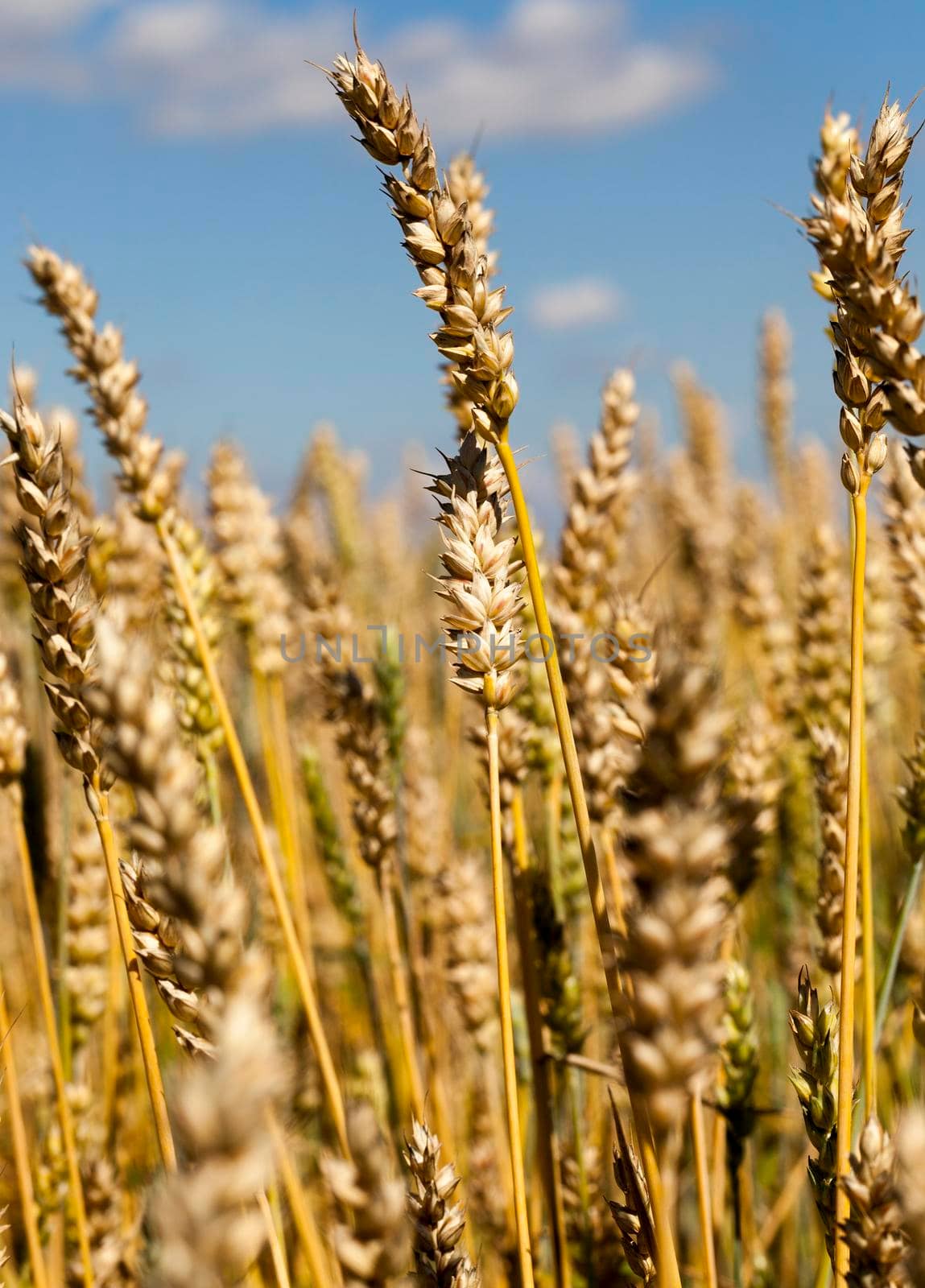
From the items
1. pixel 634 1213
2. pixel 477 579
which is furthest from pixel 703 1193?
pixel 477 579

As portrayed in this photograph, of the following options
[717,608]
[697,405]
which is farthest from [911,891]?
[697,405]

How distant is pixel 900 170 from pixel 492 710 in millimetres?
652

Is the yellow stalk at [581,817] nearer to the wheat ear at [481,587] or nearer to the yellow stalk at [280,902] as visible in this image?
the wheat ear at [481,587]

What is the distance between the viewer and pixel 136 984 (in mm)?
971

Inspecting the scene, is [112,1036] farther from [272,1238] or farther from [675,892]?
[675,892]

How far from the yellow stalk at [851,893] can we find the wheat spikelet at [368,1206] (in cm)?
42

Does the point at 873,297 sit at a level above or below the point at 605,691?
above

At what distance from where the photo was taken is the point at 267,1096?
475mm

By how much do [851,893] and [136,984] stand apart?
2.22 ft

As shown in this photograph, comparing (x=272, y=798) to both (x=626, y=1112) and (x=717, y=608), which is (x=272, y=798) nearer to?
(x=626, y=1112)

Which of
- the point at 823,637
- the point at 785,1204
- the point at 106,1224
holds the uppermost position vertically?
the point at 823,637

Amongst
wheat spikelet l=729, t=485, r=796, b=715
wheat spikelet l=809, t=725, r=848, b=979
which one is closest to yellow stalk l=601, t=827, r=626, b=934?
wheat spikelet l=809, t=725, r=848, b=979

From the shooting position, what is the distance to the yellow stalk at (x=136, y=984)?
0.94 meters

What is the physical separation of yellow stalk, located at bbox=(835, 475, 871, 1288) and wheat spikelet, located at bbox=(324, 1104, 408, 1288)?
42 centimetres
